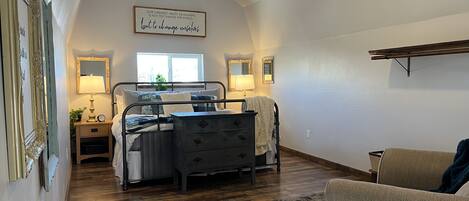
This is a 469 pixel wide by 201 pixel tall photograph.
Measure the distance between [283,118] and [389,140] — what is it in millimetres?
2184

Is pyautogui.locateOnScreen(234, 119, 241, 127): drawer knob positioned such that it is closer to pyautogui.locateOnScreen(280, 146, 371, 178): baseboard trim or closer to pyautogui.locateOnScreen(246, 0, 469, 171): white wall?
pyautogui.locateOnScreen(246, 0, 469, 171): white wall

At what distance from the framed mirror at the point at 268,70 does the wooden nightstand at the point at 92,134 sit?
8.84 ft

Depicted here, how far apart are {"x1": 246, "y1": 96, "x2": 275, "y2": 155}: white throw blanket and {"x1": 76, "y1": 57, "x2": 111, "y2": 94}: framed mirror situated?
2.60 meters

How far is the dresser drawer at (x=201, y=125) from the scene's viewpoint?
Result: 12.4ft

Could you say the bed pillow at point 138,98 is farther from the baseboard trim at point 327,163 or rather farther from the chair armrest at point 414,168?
the chair armrest at point 414,168

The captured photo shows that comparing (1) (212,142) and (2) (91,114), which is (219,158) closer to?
(1) (212,142)

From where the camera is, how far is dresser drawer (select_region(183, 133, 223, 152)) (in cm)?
378

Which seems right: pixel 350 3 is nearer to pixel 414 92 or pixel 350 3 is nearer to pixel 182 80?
pixel 414 92

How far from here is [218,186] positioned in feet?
13.3

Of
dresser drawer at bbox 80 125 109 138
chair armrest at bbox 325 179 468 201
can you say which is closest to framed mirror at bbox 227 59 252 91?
dresser drawer at bbox 80 125 109 138

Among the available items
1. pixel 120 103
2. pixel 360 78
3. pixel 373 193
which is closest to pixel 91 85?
pixel 120 103

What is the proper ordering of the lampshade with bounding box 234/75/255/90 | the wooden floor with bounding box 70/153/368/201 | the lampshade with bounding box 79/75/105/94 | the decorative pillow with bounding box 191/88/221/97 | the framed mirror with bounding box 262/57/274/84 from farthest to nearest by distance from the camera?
1. the lampshade with bounding box 234/75/255/90
2. the framed mirror with bounding box 262/57/274/84
3. the decorative pillow with bounding box 191/88/221/97
4. the lampshade with bounding box 79/75/105/94
5. the wooden floor with bounding box 70/153/368/201

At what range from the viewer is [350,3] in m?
4.29

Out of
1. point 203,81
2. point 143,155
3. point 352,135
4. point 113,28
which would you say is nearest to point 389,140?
point 352,135
